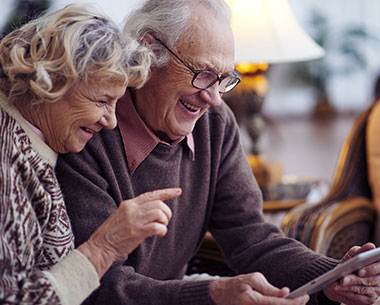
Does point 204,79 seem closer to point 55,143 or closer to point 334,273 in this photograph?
point 55,143

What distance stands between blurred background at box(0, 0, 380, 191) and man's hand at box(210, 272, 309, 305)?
211 inches

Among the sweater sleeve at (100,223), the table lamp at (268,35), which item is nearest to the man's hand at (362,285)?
the sweater sleeve at (100,223)

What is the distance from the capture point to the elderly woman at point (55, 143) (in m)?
1.05

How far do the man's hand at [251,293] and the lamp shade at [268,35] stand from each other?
1.12 meters

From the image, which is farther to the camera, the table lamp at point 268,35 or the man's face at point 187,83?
the table lamp at point 268,35

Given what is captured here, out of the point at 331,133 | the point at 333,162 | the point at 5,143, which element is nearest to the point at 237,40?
the point at 5,143

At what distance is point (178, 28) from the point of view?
53.4 inches

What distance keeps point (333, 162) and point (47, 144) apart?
534 cm

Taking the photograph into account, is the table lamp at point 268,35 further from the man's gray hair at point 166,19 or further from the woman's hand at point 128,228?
the woman's hand at point 128,228

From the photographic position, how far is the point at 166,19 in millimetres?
1366

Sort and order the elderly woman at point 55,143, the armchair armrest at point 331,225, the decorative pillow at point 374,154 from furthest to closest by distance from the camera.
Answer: the decorative pillow at point 374,154
the armchair armrest at point 331,225
the elderly woman at point 55,143

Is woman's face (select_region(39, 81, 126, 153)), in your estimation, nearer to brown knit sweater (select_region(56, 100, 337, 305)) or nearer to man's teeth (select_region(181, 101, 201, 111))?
brown knit sweater (select_region(56, 100, 337, 305))

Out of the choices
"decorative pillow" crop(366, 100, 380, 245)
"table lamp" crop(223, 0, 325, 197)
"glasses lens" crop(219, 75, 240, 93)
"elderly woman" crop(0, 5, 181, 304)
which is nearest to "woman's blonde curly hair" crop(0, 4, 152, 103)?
"elderly woman" crop(0, 5, 181, 304)

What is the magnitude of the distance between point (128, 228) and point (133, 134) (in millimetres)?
407
